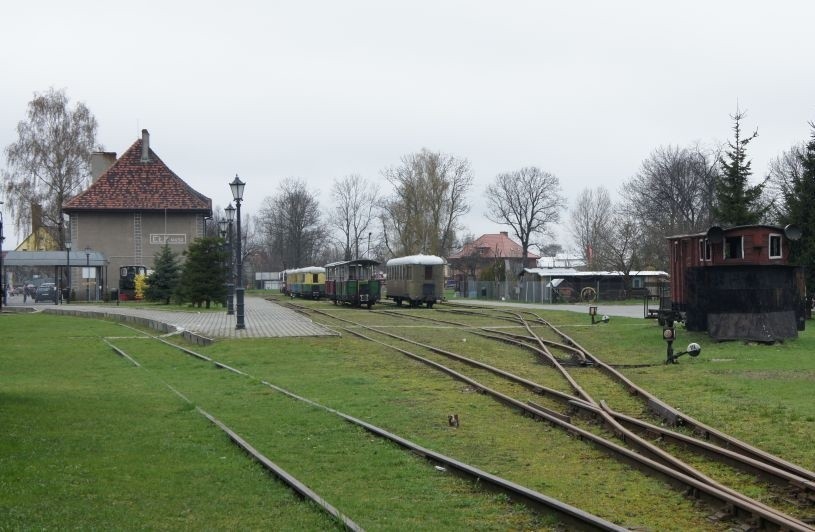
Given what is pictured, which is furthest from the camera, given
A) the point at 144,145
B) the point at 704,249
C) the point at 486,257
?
the point at 486,257

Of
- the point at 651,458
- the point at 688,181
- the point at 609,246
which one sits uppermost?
the point at 688,181

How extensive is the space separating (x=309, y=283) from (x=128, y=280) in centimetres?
1465

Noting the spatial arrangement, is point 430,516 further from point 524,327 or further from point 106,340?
point 524,327

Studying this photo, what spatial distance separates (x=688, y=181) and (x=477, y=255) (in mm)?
37509

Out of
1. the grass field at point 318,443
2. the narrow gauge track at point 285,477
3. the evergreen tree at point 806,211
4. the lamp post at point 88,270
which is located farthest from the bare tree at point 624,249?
the narrow gauge track at point 285,477

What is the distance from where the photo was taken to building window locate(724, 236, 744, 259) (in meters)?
23.4

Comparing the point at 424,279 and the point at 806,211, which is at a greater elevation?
the point at 806,211

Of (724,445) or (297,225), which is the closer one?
(724,445)

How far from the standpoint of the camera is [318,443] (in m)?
9.91

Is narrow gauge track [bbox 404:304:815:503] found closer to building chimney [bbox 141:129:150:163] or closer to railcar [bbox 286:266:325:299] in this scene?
railcar [bbox 286:266:325:299]

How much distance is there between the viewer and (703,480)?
768 centimetres

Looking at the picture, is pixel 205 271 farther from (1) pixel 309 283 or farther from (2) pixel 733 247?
(2) pixel 733 247

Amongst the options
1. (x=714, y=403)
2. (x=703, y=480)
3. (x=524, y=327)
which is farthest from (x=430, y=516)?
(x=524, y=327)

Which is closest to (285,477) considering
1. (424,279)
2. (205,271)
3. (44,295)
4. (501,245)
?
(205,271)
